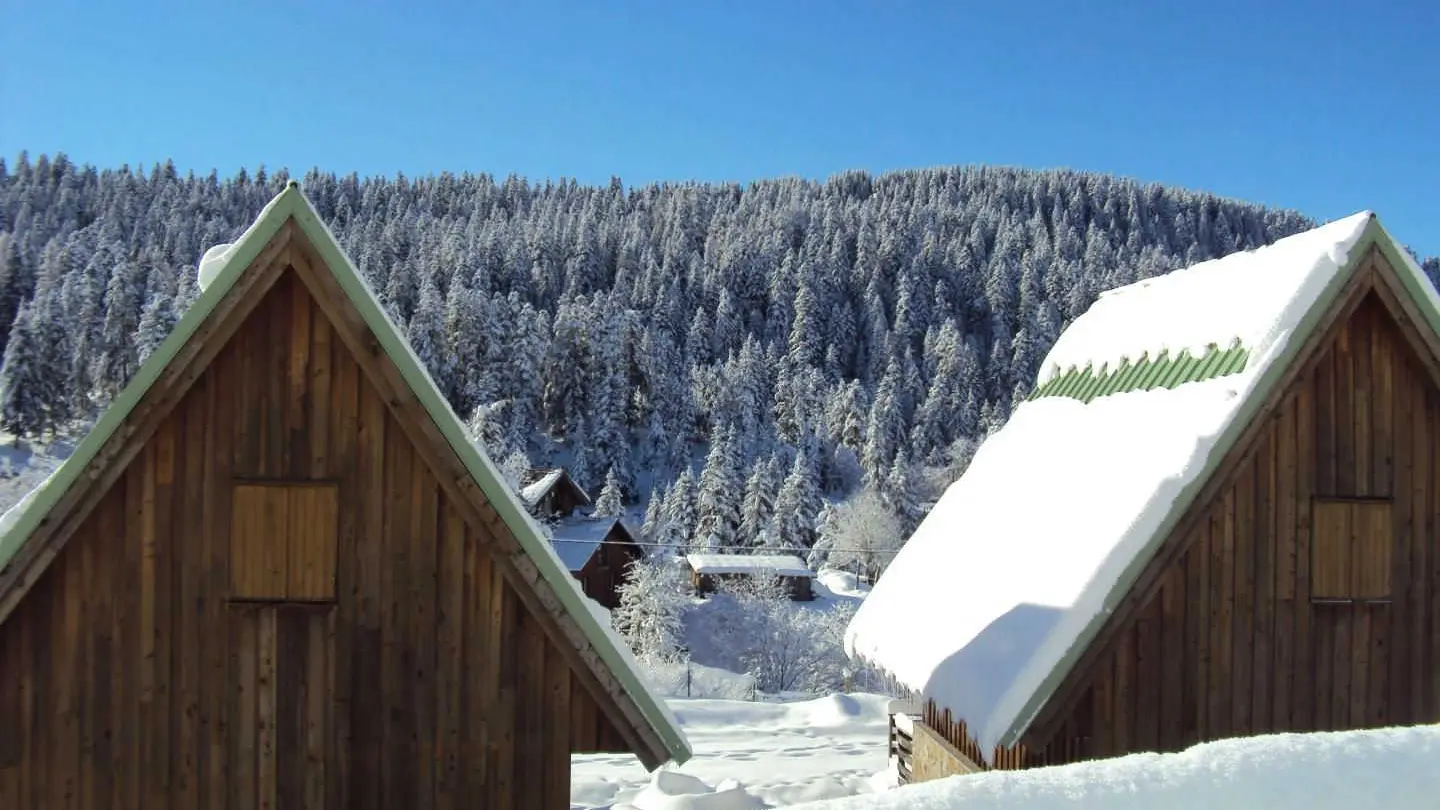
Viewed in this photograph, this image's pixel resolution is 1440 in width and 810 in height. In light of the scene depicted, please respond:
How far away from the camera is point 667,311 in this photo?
132 meters

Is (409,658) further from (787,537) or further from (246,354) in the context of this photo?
(787,537)

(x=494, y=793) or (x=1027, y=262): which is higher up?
(x=1027, y=262)

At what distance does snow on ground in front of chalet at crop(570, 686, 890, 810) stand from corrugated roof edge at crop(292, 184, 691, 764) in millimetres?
6238

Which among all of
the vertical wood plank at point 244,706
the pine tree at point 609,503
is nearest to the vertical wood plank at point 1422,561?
the vertical wood plank at point 244,706

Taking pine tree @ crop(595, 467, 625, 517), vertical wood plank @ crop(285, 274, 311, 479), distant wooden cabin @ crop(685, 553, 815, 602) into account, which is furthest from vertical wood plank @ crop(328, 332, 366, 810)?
pine tree @ crop(595, 467, 625, 517)

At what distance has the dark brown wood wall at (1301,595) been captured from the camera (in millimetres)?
8836

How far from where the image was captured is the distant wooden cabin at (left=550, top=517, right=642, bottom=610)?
5769 cm

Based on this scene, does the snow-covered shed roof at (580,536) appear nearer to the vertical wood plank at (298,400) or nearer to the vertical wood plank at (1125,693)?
the vertical wood plank at (1125,693)

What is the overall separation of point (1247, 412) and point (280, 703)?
7.88m

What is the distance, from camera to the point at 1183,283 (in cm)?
1132

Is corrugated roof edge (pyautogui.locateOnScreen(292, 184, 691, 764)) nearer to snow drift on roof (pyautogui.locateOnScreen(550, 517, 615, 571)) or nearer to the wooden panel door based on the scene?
the wooden panel door

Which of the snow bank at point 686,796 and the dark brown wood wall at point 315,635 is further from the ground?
the dark brown wood wall at point 315,635

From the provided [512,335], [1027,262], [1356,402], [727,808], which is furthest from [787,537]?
[1027,262]

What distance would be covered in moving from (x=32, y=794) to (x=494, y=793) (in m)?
3.01
